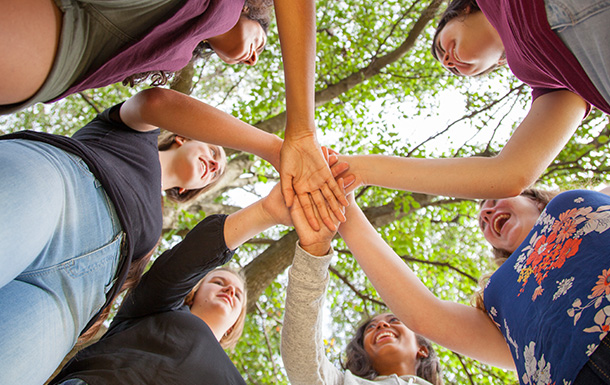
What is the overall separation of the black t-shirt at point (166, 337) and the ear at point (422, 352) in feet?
5.69

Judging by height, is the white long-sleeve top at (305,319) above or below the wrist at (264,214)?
below

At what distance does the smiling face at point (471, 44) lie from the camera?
217 centimetres

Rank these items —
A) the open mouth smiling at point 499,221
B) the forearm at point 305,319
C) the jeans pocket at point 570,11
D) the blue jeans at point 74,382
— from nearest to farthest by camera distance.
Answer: the jeans pocket at point 570,11 < the blue jeans at point 74,382 < the forearm at point 305,319 < the open mouth smiling at point 499,221

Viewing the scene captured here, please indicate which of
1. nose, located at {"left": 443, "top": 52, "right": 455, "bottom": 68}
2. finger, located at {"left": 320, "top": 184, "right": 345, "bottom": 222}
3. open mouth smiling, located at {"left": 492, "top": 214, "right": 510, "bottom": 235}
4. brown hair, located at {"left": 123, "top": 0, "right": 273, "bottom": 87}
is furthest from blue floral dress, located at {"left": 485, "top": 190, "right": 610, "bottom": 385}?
brown hair, located at {"left": 123, "top": 0, "right": 273, "bottom": 87}

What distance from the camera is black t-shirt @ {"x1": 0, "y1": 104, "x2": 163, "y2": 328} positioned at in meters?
1.39

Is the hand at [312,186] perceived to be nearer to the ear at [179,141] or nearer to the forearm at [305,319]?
the forearm at [305,319]

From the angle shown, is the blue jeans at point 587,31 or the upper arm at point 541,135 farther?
the upper arm at point 541,135

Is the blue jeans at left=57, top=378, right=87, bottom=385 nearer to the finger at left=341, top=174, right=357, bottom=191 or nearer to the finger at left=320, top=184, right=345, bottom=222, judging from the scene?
the finger at left=320, top=184, right=345, bottom=222

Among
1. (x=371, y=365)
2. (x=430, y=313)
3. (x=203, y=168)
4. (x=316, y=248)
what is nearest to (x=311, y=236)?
(x=316, y=248)

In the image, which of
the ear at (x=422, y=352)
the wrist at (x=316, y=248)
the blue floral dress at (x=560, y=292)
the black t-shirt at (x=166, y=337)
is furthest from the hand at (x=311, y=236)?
the ear at (x=422, y=352)

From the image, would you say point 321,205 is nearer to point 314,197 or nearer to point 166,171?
point 314,197

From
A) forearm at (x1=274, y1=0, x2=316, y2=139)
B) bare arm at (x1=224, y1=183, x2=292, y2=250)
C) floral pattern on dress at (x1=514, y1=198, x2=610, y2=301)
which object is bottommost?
floral pattern on dress at (x1=514, y1=198, x2=610, y2=301)

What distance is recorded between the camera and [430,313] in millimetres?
1948

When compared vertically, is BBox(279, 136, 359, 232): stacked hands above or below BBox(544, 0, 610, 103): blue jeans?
above
